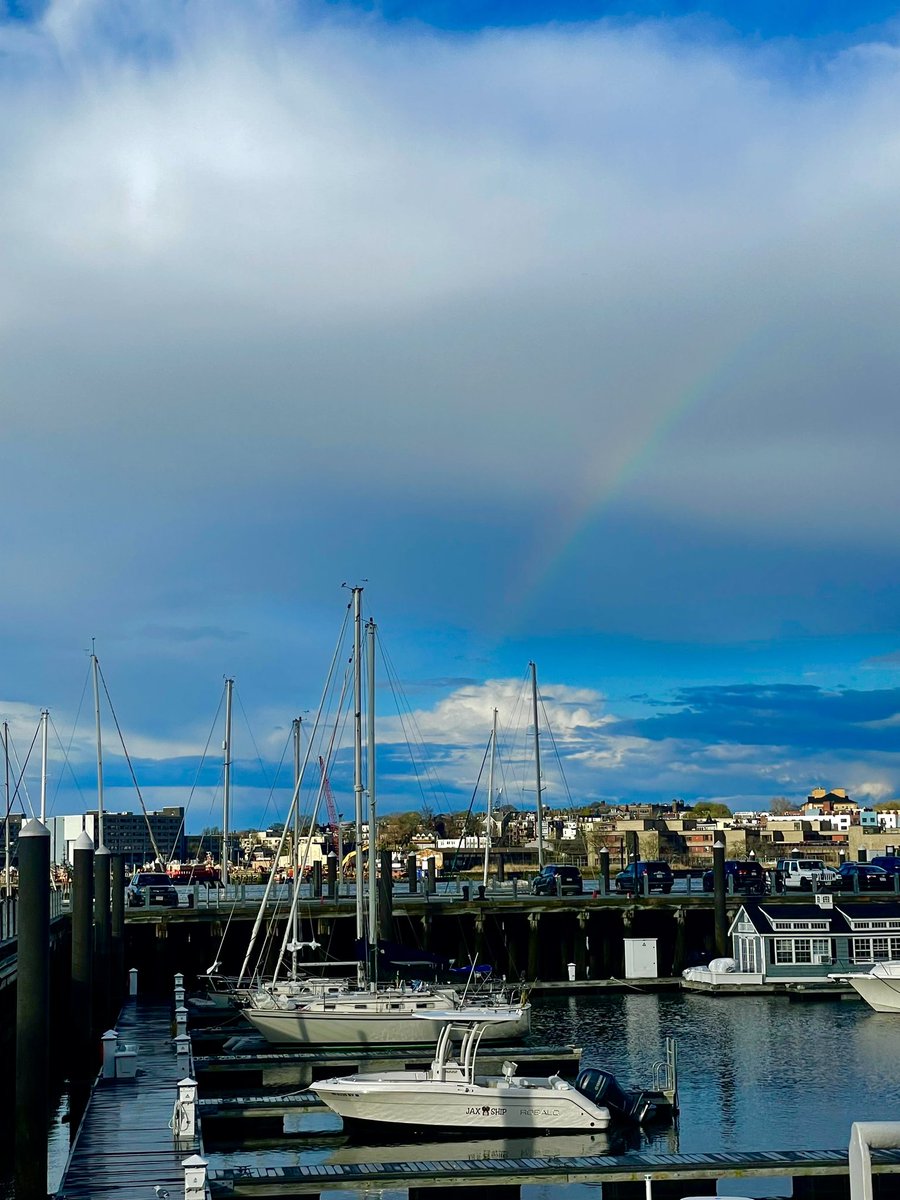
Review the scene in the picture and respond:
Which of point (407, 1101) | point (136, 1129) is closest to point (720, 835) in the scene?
point (407, 1101)

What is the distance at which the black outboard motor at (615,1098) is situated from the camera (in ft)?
117

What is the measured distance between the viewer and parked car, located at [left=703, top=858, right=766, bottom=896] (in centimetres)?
9531

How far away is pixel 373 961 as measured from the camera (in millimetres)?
50781

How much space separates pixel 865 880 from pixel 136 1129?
259 ft

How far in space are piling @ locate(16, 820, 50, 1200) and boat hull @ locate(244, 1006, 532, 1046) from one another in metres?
Answer: 23.0

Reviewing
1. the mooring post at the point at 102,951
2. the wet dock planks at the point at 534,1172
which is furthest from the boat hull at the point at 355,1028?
the wet dock planks at the point at 534,1172

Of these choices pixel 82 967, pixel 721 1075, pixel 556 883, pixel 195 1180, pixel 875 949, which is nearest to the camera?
pixel 195 1180

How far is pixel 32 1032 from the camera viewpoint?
2538cm

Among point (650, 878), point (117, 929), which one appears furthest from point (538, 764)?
point (117, 929)

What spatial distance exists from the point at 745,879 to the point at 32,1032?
92545 mm

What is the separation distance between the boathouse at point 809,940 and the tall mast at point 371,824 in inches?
886

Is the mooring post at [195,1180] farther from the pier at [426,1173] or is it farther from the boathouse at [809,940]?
the boathouse at [809,940]

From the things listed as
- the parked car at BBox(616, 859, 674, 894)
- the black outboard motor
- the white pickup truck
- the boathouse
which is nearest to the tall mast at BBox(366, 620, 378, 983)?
the black outboard motor

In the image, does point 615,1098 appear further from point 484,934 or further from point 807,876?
point 807,876
